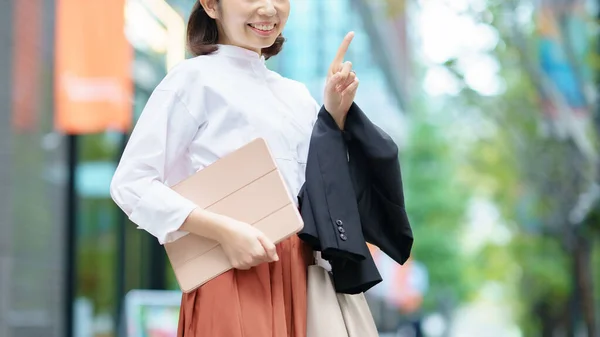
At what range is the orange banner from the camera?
7.75 meters

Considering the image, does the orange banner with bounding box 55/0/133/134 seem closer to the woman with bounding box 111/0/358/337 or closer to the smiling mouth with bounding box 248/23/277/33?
the woman with bounding box 111/0/358/337

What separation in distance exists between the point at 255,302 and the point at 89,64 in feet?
19.7

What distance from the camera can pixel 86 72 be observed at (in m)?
7.79

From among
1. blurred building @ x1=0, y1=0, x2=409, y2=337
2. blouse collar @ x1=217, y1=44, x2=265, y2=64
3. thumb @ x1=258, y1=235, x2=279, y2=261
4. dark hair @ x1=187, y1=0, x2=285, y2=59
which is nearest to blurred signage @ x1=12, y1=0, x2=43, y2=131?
blurred building @ x1=0, y1=0, x2=409, y2=337

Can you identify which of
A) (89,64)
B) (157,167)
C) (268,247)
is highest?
(157,167)

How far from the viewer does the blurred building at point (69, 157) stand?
700cm

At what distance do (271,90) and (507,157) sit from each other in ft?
47.9

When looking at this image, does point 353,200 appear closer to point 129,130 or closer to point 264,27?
point 264,27

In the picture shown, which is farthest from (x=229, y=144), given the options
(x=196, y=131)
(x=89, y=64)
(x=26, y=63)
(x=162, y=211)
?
(x=89, y=64)

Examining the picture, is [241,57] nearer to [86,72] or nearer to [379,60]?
[86,72]

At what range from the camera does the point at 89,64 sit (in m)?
7.78

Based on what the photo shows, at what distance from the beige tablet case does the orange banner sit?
19.2 ft

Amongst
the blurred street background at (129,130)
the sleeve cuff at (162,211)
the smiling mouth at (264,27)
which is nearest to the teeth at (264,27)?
the smiling mouth at (264,27)

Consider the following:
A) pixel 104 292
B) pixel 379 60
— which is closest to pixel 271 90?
pixel 104 292
